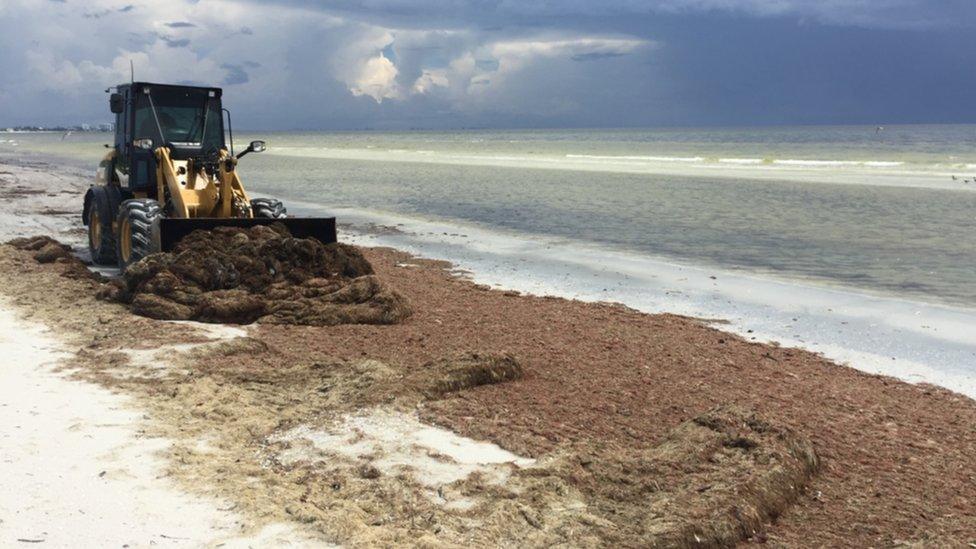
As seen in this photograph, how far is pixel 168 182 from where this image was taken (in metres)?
12.8

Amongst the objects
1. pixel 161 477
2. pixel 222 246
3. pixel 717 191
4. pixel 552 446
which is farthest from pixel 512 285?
pixel 717 191

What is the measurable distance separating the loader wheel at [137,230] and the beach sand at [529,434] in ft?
5.62

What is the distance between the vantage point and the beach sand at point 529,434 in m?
5.04

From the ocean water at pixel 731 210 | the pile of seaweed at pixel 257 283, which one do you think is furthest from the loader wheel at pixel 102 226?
the ocean water at pixel 731 210

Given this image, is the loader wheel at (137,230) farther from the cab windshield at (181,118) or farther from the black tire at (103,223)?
the cab windshield at (181,118)

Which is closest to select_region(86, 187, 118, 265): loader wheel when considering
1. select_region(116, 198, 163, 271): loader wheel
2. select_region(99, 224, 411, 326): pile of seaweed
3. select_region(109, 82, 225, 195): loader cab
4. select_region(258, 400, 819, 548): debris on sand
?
select_region(109, 82, 225, 195): loader cab

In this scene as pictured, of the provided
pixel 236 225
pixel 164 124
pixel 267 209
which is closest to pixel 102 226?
pixel 164 124

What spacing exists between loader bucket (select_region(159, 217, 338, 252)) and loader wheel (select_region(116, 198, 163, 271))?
5.7 inches

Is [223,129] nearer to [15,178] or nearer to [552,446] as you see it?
[552,446]

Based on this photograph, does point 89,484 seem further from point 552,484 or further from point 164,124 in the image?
point 164,124

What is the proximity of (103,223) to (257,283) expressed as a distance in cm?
466

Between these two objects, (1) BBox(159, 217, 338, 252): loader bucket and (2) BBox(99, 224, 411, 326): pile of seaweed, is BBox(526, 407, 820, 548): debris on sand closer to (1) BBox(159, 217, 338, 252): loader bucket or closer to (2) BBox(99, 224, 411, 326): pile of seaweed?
(2) BBox(99, 224, 411, 326): pile of seaweed

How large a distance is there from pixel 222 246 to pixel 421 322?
9.61ft

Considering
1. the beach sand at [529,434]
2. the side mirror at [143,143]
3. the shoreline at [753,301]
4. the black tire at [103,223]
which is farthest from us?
the black tire at [103,223]
